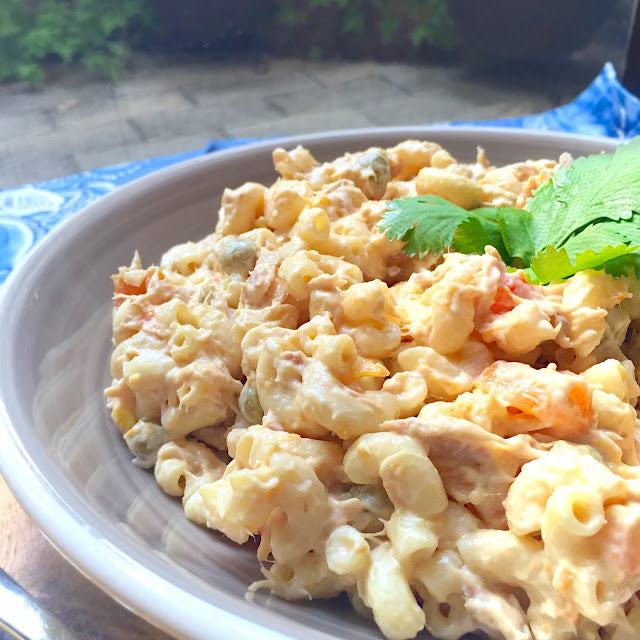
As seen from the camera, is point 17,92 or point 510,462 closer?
point 510,462

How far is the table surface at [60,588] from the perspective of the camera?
3.68 feet

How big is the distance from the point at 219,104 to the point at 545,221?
3.17m

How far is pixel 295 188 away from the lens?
1.59 meters

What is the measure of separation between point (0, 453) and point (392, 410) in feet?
Result: 1.88

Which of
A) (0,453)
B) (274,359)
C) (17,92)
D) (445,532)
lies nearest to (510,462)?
(445,532)

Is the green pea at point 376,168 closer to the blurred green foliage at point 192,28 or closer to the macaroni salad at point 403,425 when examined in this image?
the macaroni salad at point 403,425

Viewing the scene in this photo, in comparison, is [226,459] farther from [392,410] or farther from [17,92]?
[17,92]

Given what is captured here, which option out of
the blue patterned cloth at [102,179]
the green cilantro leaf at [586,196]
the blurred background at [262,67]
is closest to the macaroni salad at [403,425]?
the green cilantro leaf at [586,196]

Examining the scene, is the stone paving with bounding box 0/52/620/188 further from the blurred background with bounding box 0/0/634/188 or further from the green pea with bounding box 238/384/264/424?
the green pea with bounding box 238/384/264/424

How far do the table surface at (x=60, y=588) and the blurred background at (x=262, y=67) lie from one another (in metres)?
2.38

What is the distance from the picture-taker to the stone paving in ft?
11.7

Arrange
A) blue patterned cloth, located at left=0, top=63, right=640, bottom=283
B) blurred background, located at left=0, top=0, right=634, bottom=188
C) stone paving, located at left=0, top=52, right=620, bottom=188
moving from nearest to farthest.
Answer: blue patterned cloth, located at left=0, top=63, right=640, bottom=283, blurred background, located at left=0, top=0, right=634, bottom=188, stone paving, located at left=0, top=52, right=620, bottom=188

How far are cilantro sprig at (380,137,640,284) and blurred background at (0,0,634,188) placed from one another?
2.35m

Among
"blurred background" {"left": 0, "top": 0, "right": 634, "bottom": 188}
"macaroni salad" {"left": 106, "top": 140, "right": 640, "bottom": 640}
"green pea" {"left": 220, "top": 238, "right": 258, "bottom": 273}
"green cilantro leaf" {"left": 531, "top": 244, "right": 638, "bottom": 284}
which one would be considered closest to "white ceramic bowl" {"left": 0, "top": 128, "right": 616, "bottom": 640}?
"macaroni salad" {"left": 106, "top": 140, "right": 640, "bottom": 640}
